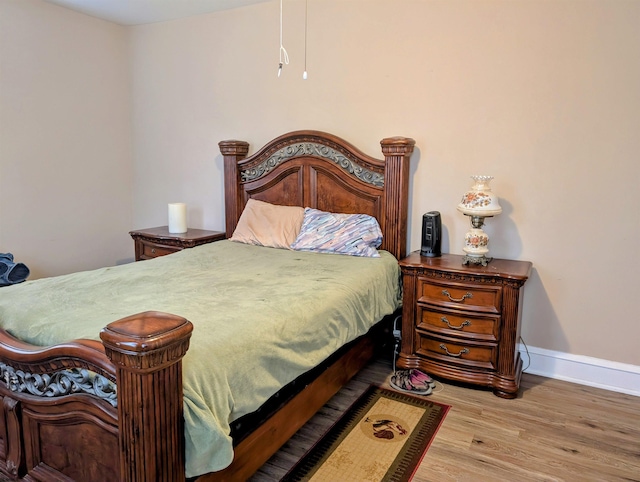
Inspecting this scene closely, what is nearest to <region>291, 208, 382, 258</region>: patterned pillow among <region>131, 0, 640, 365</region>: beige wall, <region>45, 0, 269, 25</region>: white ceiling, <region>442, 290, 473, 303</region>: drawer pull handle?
<region>131, 0, 640, 365</region>: beige wall

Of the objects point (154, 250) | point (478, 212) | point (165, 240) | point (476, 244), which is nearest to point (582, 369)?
point (476, 244)

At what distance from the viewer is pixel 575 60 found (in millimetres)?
2721

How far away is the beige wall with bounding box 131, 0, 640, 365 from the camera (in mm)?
2695

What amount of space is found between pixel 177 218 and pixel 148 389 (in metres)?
2.81

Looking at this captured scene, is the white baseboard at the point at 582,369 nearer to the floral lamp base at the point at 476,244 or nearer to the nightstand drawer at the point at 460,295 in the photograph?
the nightstand drawer at the point at 460,295

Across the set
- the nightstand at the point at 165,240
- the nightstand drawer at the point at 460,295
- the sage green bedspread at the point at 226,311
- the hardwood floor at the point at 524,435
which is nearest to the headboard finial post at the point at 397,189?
the sage green bedspread at the point at 226,311

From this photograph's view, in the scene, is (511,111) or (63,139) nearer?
(511,111)

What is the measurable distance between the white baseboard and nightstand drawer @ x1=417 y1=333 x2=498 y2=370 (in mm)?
444

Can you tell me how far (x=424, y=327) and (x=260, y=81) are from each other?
91.4 inches

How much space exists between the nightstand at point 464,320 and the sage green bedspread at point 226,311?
0.19 metres

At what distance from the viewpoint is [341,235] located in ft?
10.5

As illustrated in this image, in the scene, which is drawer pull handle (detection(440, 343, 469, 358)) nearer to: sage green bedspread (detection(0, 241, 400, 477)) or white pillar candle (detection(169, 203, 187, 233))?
sage green bedspread (detection(0, 241, 400, 477))

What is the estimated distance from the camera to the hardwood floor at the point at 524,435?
6.67 feet

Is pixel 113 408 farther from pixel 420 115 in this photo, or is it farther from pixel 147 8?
pixel 147 8
